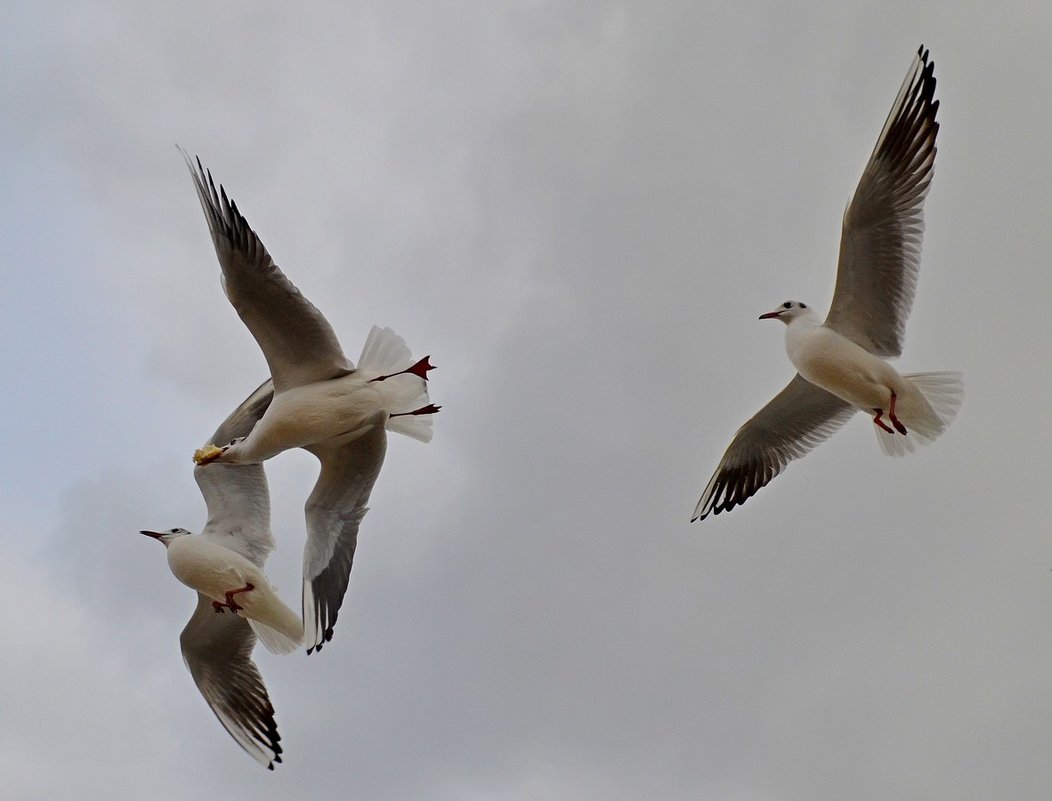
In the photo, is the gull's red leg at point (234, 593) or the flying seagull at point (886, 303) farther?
the gull's red leg at point (234, 593)

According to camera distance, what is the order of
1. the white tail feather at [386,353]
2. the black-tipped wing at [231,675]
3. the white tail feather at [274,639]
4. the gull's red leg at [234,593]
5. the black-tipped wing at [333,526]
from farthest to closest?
the black-tipped wing at [231,675]
the white tail feather at [274,639]
the gull's red leg at [234,593]
the black-tipped wing at [333,526]
the white tail feather at [386,353]

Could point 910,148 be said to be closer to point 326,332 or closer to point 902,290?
point 902,290

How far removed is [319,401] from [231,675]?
280 centimetres

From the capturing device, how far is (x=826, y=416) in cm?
1082

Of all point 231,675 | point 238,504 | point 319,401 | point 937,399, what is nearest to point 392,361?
point 319,401

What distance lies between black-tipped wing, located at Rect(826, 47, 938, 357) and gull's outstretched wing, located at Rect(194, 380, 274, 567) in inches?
161

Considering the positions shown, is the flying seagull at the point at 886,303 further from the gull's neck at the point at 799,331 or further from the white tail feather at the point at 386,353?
the white tail feather at the point at 386,353

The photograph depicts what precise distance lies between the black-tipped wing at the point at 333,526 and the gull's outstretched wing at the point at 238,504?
99 centimetres

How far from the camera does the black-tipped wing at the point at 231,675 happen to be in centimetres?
1061

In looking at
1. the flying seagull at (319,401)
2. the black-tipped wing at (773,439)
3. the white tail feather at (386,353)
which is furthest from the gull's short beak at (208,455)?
the black-tipped wing at (773,439)

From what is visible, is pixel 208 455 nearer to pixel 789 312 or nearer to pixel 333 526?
pixel 333 526

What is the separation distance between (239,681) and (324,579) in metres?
1.56

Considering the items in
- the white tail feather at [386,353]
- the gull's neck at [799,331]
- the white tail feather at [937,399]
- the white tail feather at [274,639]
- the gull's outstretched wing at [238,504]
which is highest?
the gull's outstretched wing at [238,504]

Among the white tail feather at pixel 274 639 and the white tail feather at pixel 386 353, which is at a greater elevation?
the white tail feather at pixel 386 353
